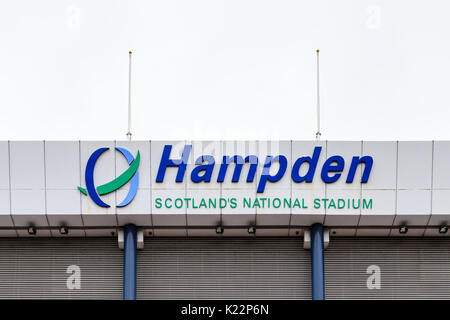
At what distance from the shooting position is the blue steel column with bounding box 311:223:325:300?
22.6 metres

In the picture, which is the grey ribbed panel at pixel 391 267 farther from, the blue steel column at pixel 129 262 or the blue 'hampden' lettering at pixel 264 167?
the blue steel column at pixel 129 262

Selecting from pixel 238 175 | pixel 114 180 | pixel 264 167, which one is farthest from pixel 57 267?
pixel 264 167

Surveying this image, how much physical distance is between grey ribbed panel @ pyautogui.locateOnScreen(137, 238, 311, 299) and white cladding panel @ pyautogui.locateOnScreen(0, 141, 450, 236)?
1579 millimetres

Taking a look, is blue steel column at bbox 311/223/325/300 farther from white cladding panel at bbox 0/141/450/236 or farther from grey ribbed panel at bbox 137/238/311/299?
white cladding panel at bbox 0/141/450/236

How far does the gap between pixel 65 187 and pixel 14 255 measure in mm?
3089

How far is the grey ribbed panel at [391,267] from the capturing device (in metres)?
23.4

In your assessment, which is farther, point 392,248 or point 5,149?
point 392,248

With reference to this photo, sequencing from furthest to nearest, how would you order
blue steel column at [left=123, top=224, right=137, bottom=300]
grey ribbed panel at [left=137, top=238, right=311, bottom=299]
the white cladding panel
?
1. grey ribbed panel at [left=137, top=238, right=311, bottom=299]
2. blue steel column at [left=123, top=224, right=137, bottom=300]
3. the white cladding panel

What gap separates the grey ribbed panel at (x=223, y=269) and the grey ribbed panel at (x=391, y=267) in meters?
0.98

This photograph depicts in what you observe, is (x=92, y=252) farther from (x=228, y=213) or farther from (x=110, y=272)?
(x=228, y=213)

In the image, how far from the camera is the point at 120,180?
2233 cm

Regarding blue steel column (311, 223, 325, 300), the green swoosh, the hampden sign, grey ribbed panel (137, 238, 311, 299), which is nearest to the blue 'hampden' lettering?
the hampden sign

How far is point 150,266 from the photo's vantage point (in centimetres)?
2355

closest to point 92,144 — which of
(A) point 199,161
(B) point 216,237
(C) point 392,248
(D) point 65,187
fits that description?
(D) point 65,187
